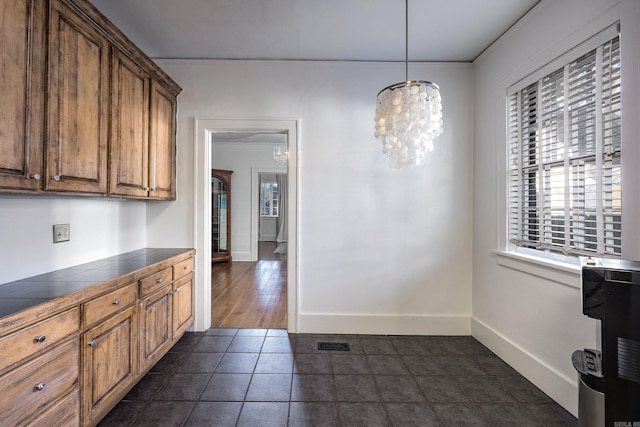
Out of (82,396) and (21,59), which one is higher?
(21,59)

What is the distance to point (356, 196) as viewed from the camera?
10.1 ft

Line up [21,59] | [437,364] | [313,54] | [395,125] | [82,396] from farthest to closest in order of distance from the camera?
[313,54] < [437,364] < [395,125] < [82,396] < [21,59]

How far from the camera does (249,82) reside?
3070mm

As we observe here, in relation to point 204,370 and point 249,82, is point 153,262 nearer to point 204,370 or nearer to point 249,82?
point 204,370

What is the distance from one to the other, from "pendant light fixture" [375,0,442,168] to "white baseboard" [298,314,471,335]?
5.88 feet

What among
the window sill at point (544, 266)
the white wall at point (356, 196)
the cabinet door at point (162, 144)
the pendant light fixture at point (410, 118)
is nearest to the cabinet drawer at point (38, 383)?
the cabinet door at point (162, 144)

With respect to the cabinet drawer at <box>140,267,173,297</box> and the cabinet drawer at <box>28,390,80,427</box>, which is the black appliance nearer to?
the cabinet drawer at <box>28,390,80,427</box>

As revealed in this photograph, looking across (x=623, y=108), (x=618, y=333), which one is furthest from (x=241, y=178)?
(x=618, y=333)

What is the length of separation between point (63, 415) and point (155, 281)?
961 mm

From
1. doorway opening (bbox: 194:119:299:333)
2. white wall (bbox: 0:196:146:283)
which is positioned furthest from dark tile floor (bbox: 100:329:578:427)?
white wall (bbox: 0:196:146:283)

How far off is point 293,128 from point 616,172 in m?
2.46

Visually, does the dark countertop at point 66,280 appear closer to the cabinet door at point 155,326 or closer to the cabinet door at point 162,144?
the cabinet door at point 155,326

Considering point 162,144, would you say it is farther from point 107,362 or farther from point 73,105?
point 107,362

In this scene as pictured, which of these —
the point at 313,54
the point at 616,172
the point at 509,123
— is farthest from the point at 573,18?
the point at 313,54
